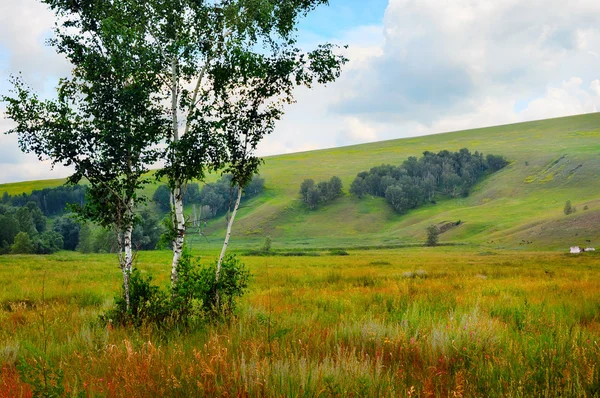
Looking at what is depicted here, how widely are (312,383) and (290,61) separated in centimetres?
761

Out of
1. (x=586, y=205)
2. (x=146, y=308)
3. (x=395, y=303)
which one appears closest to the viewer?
(x=146, y=308)

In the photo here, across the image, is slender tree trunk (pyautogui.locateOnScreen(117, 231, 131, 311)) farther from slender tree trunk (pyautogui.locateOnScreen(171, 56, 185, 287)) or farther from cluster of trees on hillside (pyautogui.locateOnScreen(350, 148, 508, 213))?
cluster of trees on hillside (pyautogui.locateOnScreen(350, 148, 508, 213))

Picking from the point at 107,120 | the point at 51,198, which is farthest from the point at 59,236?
the point at 107,120

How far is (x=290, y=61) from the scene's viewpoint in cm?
923

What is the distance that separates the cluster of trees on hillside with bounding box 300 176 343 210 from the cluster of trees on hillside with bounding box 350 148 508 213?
7.24 meters

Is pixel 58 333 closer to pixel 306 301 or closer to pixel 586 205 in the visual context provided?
pixel 306 301

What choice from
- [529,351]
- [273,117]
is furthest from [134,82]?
[529,351]

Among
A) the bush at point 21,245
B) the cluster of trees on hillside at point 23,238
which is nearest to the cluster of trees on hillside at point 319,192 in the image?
the cluster of trees on hillside at point 23,238

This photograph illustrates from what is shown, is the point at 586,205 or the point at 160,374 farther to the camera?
the point at 586,205

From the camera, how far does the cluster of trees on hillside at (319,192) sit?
16174 centimetres

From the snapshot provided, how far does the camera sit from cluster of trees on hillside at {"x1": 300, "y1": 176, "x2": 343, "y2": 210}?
162 m

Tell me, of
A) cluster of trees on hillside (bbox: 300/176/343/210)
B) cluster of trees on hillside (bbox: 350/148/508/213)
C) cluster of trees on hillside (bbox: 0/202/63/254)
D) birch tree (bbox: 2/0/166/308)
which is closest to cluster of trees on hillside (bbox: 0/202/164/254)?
cluster of trees on hillside (bbox: 0/202/63/254)

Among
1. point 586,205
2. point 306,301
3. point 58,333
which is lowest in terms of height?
point 586,205

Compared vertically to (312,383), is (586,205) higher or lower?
lower
